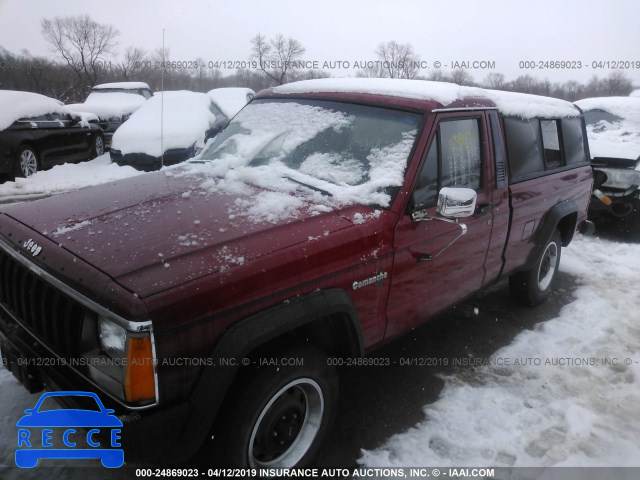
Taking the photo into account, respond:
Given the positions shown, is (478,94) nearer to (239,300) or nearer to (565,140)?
(565,140)

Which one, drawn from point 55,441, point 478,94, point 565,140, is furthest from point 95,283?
point 565,140

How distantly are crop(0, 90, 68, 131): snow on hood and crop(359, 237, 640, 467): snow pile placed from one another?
892 cm

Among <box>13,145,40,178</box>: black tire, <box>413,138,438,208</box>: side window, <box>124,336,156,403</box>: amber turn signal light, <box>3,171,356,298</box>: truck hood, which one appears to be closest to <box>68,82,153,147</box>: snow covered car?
<box>13,145,40,178</box>: black tire

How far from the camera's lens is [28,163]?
354 inches

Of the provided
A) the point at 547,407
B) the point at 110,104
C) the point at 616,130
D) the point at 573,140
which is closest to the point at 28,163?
the point at 110,104

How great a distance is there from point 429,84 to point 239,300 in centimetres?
219

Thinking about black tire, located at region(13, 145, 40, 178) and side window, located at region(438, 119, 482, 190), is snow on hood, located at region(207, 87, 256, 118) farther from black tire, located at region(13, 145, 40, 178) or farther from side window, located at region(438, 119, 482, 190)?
side window, located at region(438, 119, 482, 190)

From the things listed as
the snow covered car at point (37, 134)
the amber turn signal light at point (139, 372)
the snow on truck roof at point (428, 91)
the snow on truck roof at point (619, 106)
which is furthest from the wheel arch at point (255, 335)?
the snow covered car at point (37, 134)

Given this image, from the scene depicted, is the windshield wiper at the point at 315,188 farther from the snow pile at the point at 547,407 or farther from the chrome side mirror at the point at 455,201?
the snow pile at the point at 547,407

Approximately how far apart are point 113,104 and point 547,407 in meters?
14.2

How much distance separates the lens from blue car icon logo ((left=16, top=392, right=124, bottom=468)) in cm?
188

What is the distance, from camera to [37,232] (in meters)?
2.27

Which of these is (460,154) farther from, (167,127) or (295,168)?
(167,127)

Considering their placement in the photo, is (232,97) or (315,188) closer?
(315,188)
